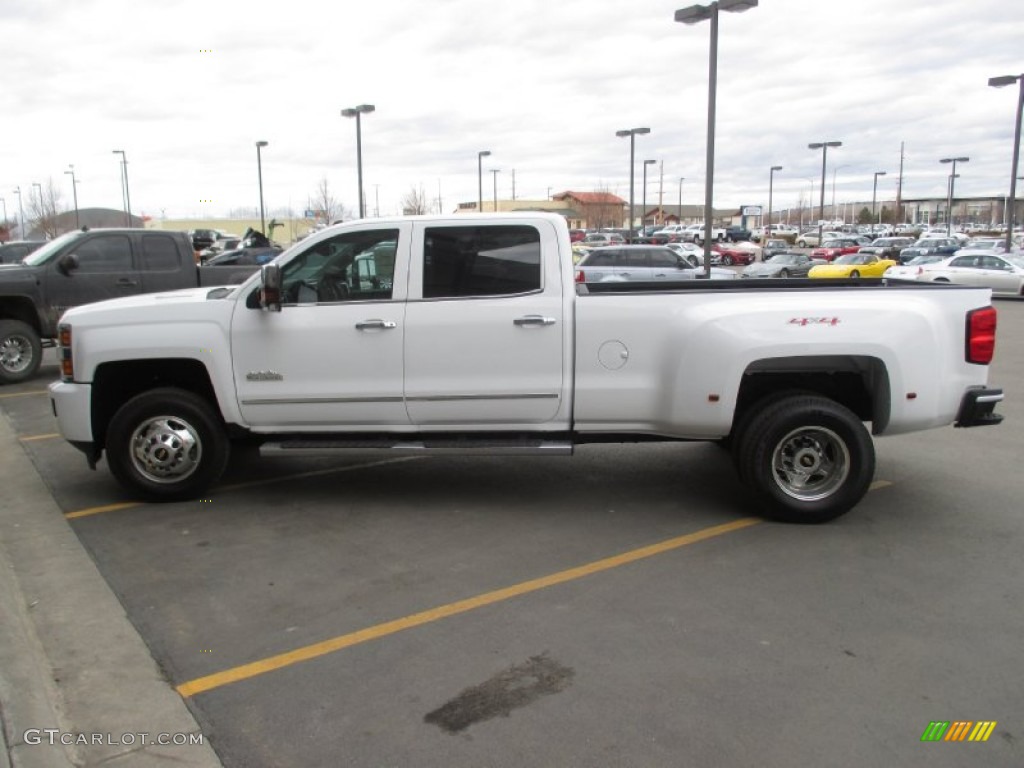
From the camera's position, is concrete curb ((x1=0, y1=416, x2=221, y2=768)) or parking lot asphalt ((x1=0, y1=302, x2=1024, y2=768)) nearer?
concrete curb ((x1=0, y1=416, x2=221, y2=768))

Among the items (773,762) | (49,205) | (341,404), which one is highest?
(49,205)

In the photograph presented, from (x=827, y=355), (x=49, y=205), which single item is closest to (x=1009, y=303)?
(x=827, y=355)

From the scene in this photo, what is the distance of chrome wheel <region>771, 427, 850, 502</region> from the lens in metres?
5.60

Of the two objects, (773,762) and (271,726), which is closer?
(773,762)

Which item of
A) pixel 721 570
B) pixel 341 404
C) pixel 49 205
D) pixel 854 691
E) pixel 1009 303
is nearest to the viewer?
pixel 854 691

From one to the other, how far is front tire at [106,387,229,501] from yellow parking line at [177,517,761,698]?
243 centimetres

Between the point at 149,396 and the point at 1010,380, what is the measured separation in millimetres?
10663

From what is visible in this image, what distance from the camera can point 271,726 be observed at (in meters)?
3.36

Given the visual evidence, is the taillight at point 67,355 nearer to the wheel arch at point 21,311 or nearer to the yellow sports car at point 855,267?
the wheel arch at point 21,311

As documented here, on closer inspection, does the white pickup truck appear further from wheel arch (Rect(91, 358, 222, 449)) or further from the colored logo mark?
the colored logo mark

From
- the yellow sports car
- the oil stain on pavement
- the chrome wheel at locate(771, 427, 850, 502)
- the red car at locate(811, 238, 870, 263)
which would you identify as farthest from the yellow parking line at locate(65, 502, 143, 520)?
the red car at locate(811, 238, 870, 263)

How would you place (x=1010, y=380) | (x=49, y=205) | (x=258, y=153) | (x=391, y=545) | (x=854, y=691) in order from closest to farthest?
1. (x=854, y=691)
2. (x=391, y=545)
3. (x=1010, y=380)
4. (x=258, y=153)
5. (x=49, y=205)

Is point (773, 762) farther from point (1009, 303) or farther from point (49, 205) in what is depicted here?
point (49, 205)

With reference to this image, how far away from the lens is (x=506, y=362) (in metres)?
5.67
